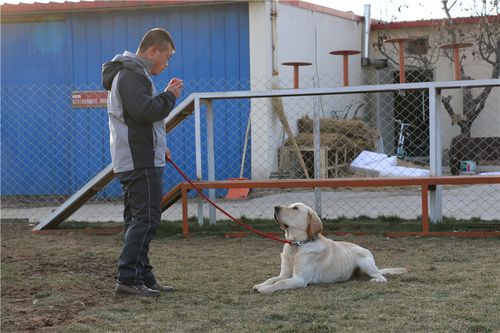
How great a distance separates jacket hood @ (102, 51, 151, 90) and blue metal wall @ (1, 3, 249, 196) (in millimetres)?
7301

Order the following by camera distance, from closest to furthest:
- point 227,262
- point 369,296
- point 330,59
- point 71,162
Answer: point 369,296 → point 227,262 → point 71,162 → point 330,59

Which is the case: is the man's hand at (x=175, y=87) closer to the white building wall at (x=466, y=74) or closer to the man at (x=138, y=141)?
the man at (x=138, y=141)

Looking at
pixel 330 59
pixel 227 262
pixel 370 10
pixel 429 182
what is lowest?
pixel 227 262

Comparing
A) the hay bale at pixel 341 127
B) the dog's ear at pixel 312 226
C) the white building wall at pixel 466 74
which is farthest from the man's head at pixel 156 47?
the white building wall at pixel 466 74

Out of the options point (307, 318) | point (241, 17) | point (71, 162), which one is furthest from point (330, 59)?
point (307, 318)

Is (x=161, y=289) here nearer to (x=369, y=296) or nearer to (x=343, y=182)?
(x=369, y=296)

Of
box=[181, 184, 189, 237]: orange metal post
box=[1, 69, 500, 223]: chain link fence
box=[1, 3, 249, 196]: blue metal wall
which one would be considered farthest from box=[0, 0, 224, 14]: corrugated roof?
box=[181, 184, 189, 237]: orange metal post

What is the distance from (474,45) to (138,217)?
11872 mm

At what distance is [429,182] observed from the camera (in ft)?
26.8

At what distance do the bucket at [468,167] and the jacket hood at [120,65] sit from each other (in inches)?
398

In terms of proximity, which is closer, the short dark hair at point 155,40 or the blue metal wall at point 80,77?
the short dark hair at point 155,40

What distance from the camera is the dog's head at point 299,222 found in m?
5.49

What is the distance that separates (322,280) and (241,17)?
7.90 metres

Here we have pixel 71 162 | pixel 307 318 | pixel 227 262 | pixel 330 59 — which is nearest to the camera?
pixel 307 318
